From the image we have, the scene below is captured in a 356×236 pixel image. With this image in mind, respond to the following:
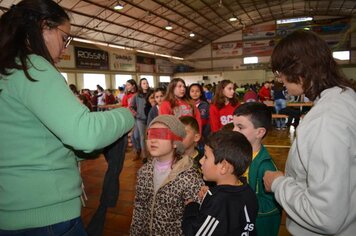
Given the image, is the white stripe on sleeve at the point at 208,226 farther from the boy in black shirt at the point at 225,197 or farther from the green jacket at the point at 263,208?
the green jacket at the point at 263,208

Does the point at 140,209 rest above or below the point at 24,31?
below

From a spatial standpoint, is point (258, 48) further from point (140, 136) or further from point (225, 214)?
point (225, 214)

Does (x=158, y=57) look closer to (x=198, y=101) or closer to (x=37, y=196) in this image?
(x=198, y=101)

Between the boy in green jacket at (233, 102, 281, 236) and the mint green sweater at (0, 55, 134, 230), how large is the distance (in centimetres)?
92

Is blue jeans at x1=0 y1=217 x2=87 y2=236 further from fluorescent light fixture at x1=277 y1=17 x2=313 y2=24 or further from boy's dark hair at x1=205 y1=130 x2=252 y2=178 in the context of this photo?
fluorescent light fixture at x1=277 y1=17 x2=313 y2=24

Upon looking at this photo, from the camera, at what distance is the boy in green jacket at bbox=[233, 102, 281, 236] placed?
1470mm

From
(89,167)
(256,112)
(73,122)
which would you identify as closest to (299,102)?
(89,167)

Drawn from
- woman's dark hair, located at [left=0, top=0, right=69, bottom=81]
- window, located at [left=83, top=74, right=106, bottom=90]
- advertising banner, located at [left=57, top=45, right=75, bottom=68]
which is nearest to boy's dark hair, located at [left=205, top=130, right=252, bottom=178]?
woman's dark hair, located at [left=0, top=0, right=69, bottom=81]

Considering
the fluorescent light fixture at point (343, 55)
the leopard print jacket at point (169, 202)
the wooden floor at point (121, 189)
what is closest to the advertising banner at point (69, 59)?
the wooden floor at point (121, 189)

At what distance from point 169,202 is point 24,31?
42.2 inches

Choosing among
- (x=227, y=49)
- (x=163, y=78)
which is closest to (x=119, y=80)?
(x=163, y=78)

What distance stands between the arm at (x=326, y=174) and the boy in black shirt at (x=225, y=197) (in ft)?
0.98

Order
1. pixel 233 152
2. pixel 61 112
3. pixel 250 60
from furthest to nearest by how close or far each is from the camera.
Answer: pixel 250 60 → pixel 233 152 → pixel 61 112

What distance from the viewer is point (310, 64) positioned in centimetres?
96
